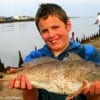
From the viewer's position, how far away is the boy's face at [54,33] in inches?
200

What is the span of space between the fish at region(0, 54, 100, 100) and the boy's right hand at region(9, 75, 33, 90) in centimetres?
6

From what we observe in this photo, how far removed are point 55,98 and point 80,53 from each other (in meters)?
0.71

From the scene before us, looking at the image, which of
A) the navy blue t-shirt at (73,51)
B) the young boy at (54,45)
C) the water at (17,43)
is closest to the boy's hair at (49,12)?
the young boy at (54,45)

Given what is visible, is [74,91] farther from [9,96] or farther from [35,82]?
[9,96]

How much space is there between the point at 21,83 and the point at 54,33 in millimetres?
837

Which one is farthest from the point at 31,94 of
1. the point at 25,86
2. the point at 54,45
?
the point at 54,45

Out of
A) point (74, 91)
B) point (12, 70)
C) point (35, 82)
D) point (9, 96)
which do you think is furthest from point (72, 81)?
point (9, 96)

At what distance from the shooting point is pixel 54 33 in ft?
16.6

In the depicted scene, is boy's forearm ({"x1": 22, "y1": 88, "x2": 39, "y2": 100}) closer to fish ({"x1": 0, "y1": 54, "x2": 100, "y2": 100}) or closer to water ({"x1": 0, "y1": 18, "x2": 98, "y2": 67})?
fish ({"x1": 0, "y1": 54, "x2": 100, "y2": 100})

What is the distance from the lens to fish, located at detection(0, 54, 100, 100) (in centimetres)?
445

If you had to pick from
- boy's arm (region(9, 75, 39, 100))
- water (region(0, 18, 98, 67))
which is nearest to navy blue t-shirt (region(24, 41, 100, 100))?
boy's arm (region(9, 75, 39, 100))

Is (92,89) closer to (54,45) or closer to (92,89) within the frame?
(92,89)

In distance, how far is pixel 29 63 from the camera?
4758 millimetres

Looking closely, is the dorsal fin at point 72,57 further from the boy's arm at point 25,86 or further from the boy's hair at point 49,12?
the boy's hair at point 49,12
